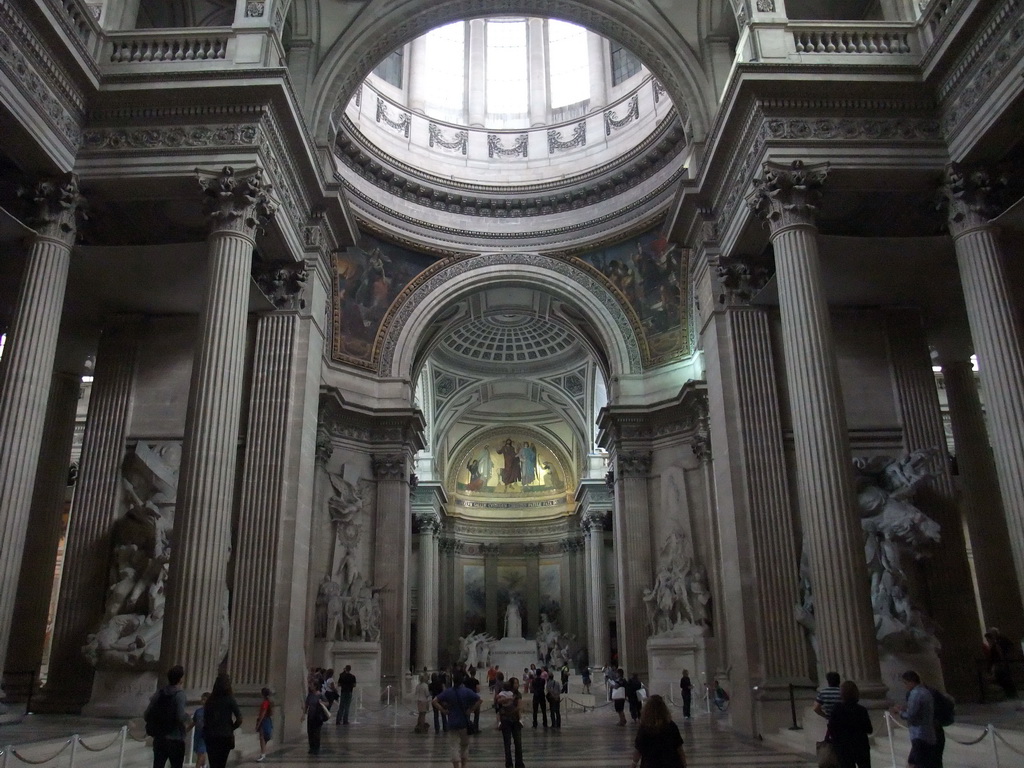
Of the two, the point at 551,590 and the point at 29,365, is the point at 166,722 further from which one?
the point at 551,590

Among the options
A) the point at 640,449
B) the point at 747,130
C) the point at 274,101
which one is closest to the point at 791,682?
the point at 747,130

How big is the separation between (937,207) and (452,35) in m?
24.1

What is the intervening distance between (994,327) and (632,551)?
15.6m

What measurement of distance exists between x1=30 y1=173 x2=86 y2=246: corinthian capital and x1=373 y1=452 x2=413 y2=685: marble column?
609 inches

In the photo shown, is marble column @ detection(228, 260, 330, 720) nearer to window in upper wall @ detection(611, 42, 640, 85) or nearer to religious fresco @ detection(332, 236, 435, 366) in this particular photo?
religious fresco @ detection(332, 236, 435, 366)

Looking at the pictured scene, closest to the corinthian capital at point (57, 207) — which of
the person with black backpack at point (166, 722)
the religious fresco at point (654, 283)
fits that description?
the person with black backpack at point (166, 722)

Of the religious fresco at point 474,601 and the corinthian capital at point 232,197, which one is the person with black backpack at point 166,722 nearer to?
the corinthian capital at point 232,197

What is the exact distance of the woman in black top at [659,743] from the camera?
4.32m

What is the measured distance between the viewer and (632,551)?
23969 mm

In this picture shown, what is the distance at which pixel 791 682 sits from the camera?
1071 centimetres

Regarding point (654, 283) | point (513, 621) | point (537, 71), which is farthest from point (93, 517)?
point (513, 621)

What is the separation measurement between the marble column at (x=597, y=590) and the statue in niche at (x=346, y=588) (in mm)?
12977

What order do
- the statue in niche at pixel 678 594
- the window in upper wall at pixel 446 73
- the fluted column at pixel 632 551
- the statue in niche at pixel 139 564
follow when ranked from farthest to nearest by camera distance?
the window in upper wall at pixel 446 73 → the fluted column at pixel 632 551 → the statue in niche at pixel 678 594 → the statue in niche at pixel 139 564

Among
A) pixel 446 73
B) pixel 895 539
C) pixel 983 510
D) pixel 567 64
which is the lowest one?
pixel 895 539
